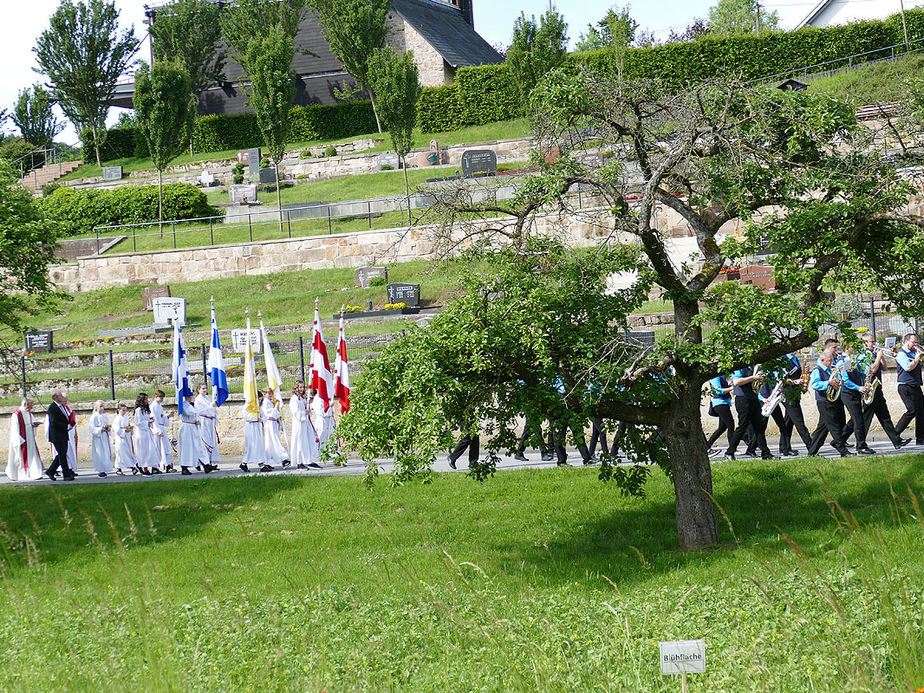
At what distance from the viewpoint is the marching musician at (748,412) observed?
1538 cm

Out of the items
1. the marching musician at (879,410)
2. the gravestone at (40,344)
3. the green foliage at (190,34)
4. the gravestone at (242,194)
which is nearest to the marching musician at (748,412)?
the marching musician at (879,410)

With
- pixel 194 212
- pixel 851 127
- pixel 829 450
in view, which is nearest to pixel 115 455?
pixel 829 450

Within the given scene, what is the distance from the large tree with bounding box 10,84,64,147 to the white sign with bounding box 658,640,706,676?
66516mm

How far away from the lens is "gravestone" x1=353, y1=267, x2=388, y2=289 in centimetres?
2922

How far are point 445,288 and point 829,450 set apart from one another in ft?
44.7

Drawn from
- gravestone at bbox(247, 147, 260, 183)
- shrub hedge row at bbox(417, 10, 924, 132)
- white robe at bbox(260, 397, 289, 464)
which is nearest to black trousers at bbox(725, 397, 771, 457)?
white robe at bbox(260, 397, 289, 464)

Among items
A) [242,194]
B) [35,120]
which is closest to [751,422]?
[242,194]

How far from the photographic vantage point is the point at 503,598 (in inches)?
305

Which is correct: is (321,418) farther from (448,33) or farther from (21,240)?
(448,33)

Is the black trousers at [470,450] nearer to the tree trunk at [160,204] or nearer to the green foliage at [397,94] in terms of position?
the tree trunk at [160,204]

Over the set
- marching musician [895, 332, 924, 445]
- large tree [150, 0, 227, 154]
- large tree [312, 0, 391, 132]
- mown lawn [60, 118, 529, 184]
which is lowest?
marching musician [895, 332, 924, 445]

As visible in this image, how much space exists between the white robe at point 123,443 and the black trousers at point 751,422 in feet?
39.8

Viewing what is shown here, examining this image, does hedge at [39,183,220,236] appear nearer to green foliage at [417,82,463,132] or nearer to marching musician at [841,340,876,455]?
green foliage at [417,82,463,132]

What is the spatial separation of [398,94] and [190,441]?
64.6 ft
